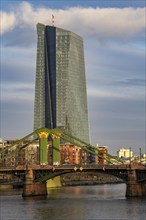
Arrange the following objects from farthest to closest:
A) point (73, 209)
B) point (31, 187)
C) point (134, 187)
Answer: point (31, 187), point (134, 187), point (73, 209)

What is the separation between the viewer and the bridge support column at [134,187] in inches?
5930

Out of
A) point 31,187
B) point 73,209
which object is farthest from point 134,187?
point 73,209

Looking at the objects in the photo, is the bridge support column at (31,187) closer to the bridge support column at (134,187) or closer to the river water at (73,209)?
the river water at (73,209)

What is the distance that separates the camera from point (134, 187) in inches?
5984

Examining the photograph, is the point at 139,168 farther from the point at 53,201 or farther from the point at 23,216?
the point at 23,216

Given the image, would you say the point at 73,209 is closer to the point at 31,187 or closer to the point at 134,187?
the point at 134,187

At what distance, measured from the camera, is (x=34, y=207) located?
4934 inches

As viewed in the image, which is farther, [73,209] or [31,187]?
[31,187]

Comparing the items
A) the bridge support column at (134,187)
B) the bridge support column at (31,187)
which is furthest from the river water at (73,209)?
the bridge support column at (31,187)

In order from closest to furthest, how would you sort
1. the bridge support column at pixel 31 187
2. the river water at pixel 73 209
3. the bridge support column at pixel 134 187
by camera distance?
the river water at pixel 73 209
the bridge support column at pixel 134 187
the bridge support column at pixel 31 187

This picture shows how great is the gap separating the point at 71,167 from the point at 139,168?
17.5 metres

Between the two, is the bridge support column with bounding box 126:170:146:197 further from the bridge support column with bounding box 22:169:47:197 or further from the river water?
the bridge support column with bounding box 22:169:47:197

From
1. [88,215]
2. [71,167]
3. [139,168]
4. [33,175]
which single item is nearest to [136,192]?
[139,168]

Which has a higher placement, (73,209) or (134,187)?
(134,187)
